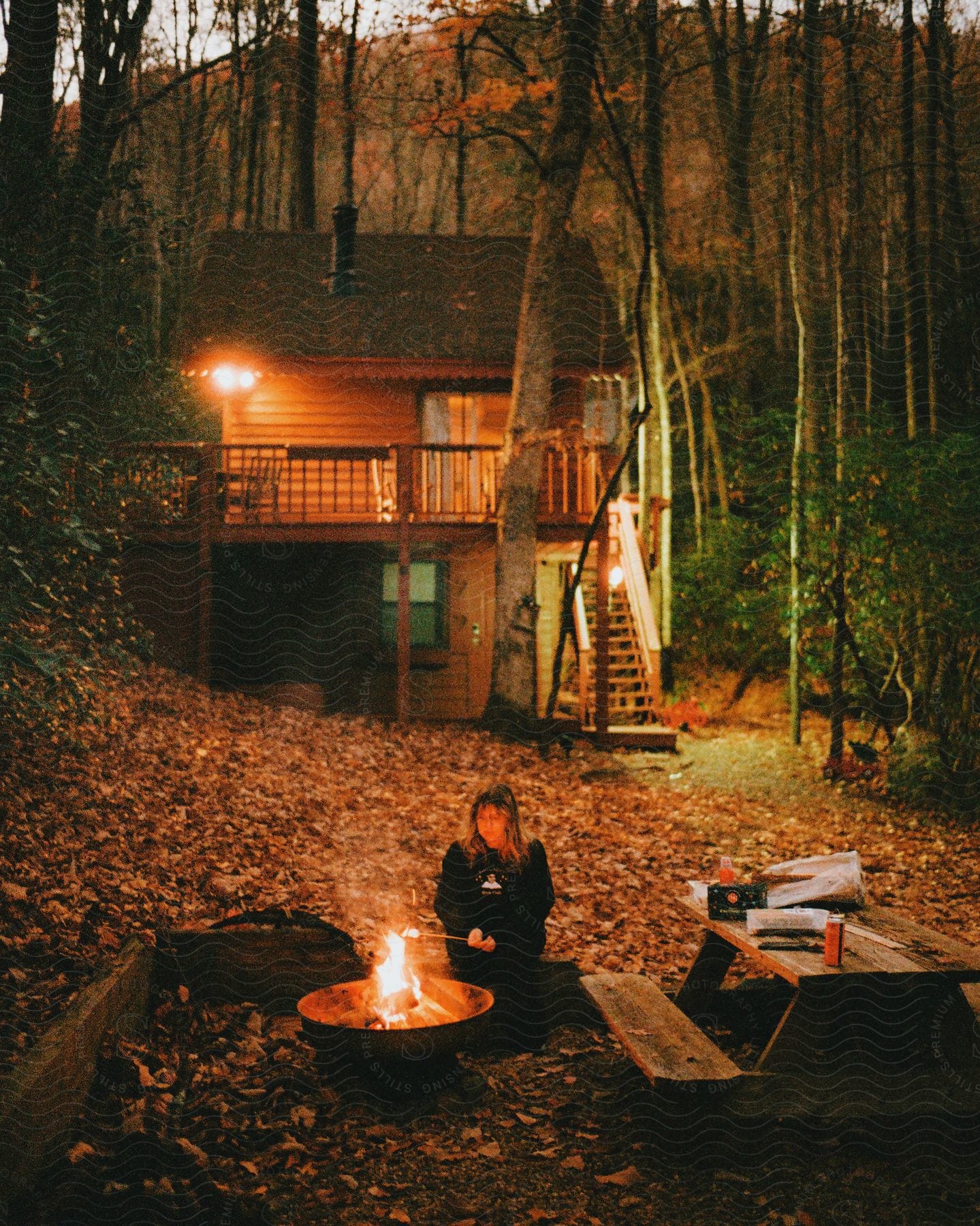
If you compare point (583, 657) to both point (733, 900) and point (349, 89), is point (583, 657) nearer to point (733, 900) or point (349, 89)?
point (733, 900)

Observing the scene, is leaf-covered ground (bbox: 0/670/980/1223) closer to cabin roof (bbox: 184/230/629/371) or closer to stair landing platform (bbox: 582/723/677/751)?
stair landing platform (bbox: 582/723/677/751)

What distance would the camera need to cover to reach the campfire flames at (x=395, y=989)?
16.0 feet

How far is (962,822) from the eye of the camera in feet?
36.3

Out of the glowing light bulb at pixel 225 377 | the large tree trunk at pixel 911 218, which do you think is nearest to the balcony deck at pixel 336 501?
the glowing light bulb at pixel 225 377

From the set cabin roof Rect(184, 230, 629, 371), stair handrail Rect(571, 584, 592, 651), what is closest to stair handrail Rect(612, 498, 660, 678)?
stair handrail Rect(571, 584, 592, 651)

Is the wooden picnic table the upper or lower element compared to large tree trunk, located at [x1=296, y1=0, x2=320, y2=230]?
lower

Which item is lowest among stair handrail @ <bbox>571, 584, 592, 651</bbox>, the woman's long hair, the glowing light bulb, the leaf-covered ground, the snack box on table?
the leaf-covered ground

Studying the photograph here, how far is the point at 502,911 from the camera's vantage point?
563 centimetres

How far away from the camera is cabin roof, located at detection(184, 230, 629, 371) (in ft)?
61.9

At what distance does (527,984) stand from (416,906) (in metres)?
2.59

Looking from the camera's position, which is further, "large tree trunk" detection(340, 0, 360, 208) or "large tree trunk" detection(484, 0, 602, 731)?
"large tree trunk" detection(340, 0, 360, 208)

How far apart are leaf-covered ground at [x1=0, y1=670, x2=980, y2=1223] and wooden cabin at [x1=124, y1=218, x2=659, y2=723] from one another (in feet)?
8.56

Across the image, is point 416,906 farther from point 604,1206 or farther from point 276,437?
point 276,437

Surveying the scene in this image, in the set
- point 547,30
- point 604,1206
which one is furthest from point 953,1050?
point 547,30
